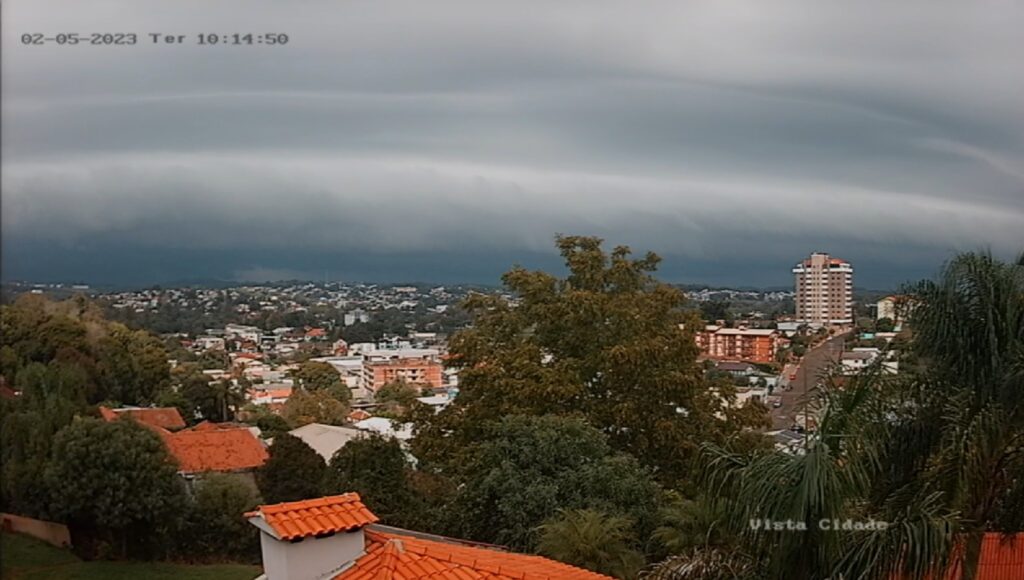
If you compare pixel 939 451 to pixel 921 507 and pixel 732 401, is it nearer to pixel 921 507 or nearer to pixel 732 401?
pixel 921 507

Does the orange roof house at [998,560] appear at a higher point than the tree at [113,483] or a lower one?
higher

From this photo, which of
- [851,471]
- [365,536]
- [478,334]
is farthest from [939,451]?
[478,334]

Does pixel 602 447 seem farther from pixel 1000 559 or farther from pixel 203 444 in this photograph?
pixel 203 444

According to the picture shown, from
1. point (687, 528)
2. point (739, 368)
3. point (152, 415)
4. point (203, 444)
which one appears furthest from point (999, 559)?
A: point (739, 368)

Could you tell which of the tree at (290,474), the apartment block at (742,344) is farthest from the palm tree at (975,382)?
the apartment block at (742,344)

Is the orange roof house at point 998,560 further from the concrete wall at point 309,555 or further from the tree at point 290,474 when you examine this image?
the tree at point 290,474

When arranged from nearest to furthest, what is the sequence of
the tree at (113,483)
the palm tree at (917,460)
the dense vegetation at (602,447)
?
the palm tree at (917,460) < the dense vegetation at (602,447) < the tree at (113,483)
